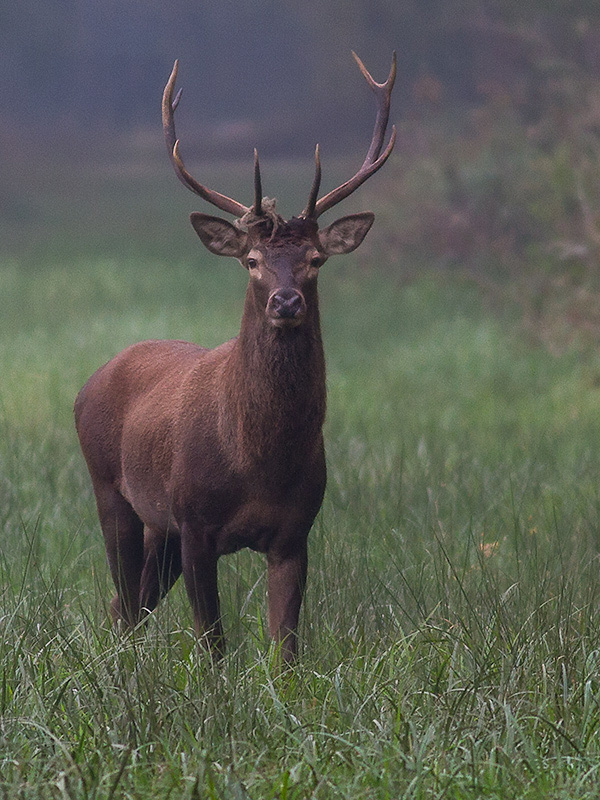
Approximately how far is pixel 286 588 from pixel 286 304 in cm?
98

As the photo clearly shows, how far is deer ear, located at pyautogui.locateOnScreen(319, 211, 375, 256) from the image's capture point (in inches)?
182

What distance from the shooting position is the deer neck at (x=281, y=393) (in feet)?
14.3

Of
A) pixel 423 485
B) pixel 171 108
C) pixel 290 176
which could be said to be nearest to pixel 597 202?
pixel 423 485

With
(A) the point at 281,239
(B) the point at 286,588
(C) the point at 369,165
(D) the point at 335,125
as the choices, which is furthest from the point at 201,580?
(D) the point at 335,125

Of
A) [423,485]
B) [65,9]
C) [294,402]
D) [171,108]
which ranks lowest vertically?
[423,485]

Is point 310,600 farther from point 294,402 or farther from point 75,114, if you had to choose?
point 75,114

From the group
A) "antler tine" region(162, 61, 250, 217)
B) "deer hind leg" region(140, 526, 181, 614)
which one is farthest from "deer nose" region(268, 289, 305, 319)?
"deer hind leg" region(140, 526, 181, 614)

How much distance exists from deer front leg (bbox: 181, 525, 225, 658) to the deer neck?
1.09 ft

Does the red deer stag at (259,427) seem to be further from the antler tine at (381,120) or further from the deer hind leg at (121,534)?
the deer hind leg at (121,534)

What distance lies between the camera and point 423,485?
23.0ft

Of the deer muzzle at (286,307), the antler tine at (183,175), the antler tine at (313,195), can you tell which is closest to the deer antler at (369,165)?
the antler tine at (313,195)

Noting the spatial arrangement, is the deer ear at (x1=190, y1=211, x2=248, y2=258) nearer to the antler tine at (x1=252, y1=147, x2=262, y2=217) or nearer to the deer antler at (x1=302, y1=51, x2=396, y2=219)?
the antler tine at (x1=252, y1=147, x2=262, y2=217)

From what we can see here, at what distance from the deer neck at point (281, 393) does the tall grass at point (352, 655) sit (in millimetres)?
547

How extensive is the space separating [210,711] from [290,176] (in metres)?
29.9
